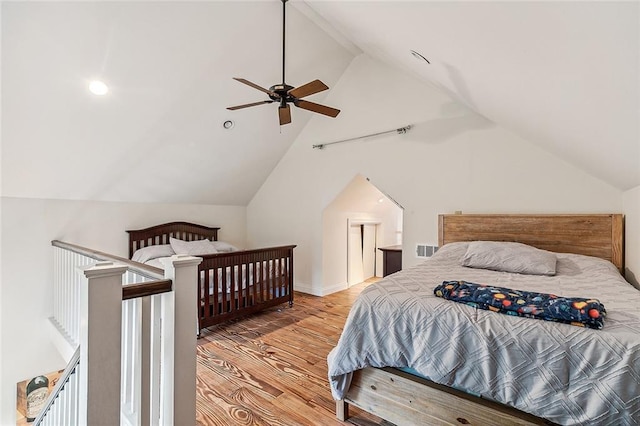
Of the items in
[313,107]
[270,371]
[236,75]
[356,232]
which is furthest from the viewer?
[356,232]

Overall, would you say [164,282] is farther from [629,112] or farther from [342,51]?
[342,51]

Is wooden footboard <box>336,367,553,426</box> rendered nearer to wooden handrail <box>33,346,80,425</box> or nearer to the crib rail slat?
the crib rail slat

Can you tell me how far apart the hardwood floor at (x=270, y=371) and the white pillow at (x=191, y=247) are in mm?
1188

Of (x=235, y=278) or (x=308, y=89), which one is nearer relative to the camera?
(x=308, y=89)

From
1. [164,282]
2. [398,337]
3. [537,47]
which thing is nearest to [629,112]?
[537,47]

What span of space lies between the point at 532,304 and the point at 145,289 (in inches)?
66.3

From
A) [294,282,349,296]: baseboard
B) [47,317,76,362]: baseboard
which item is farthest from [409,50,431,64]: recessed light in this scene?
[47,317,76,362]: baseboard

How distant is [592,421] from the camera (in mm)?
1102

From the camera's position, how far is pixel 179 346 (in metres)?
1.29

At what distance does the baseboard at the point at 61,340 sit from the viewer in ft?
8.93

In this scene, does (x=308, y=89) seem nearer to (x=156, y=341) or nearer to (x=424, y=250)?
(x=156, y=341)

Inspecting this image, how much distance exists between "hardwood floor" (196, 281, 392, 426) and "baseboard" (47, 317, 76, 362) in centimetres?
114

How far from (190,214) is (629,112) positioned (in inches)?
194

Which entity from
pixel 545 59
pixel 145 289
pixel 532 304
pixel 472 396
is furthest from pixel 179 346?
pixel 545 59
